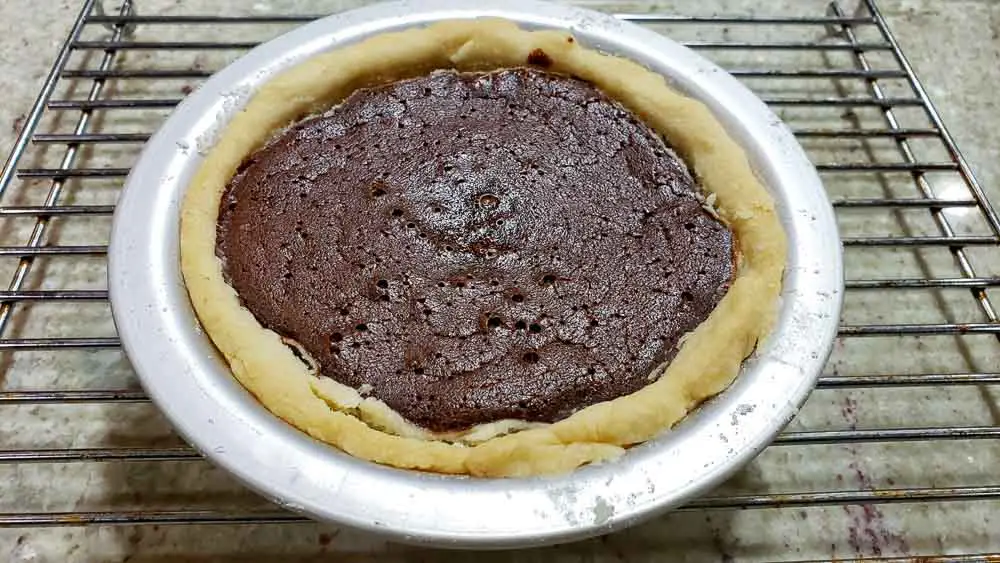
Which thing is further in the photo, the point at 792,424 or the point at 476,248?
the point at 792,424

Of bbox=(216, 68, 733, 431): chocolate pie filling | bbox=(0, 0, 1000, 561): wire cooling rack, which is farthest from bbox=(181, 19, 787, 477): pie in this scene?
bbox=(0, 0, 1000, 561): wire cooling rack

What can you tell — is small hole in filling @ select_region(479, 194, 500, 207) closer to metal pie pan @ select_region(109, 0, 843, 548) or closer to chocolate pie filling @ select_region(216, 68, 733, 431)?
chocolate pie filling @ select_region(216, 68, 733, 431)

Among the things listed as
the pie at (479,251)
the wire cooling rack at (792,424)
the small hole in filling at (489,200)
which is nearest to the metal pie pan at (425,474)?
the pie at (479,251)

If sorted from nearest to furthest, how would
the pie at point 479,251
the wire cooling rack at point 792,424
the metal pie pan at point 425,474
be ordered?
the metal pie pan at point 425,474
the pie at point 479,251
the wire cooling rack at point 792,424

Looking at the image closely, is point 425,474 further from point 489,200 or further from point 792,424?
point 792,424

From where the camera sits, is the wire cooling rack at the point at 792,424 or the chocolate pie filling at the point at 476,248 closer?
the chocolate pie filling at the point at 476,248

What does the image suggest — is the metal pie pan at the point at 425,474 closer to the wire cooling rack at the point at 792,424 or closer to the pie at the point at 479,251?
the pie at the point at 479,251

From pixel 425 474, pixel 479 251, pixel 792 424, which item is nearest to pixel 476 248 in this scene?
pixel 479 251

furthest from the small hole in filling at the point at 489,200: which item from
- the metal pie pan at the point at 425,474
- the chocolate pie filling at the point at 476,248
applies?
the metal pie pan at the point at 425,474

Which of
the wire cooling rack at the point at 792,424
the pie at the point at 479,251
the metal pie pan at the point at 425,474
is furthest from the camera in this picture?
the wire cooling rack at the point at 792,424
